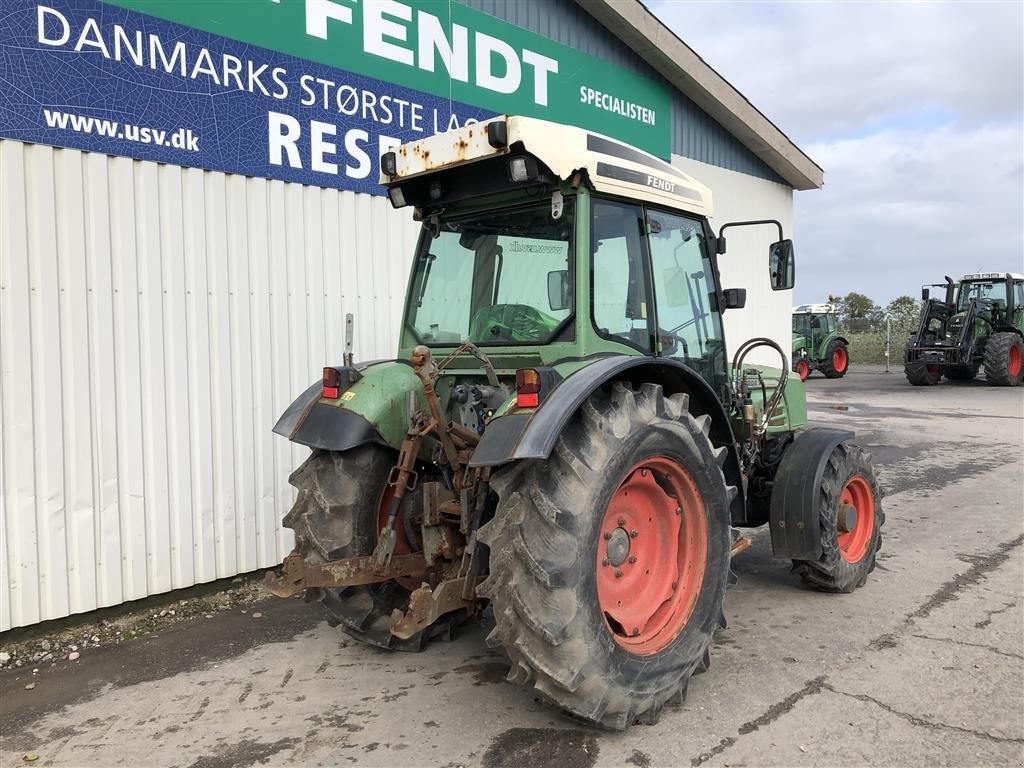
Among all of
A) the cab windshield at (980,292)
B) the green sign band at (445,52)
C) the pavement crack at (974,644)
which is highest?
the green sign band at (445,52)

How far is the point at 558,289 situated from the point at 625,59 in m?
6.28

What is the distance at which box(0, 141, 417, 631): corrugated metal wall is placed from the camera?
4.52 m

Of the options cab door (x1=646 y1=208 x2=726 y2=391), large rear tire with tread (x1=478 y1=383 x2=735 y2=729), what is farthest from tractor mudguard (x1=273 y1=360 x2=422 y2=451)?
cab door (x1=646 y1=208 x2=726 y2=391)

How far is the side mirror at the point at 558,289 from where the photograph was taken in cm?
366

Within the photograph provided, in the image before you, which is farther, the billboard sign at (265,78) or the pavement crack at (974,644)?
the billboard sign at (265,78)

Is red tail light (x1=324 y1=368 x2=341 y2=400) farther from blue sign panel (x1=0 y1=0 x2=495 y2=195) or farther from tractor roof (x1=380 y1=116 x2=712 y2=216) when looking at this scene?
blue sign panel (x1=0 y1=0 x2=495 y2=195)

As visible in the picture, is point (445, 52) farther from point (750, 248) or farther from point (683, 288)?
point (750, 248)

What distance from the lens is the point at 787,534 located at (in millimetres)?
4621

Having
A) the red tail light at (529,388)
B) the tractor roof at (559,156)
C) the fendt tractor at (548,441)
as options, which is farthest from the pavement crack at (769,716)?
the tractor roof at (559,156)

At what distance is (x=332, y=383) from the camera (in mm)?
4051

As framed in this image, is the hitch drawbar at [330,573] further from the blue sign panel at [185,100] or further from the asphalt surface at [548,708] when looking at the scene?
the blue sign panel at [185,100]

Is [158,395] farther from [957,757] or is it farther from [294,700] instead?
[957,757]

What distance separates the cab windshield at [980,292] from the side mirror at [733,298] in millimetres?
19689

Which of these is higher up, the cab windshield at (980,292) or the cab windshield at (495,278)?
the cab windshield at (980,292)
